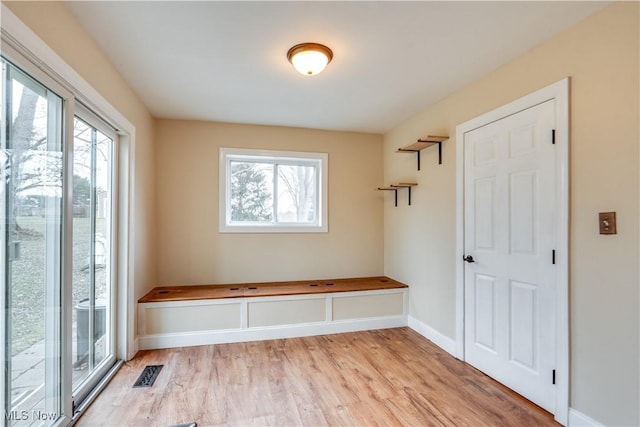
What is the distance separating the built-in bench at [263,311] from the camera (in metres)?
3.02

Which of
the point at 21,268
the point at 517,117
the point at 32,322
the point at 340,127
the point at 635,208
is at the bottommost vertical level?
the point at 32,322

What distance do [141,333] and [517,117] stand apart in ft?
12.2

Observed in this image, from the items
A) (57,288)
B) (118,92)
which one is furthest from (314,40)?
(57,288)

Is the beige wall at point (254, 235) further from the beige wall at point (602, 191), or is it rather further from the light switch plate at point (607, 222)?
the light switch plate at point (607, 222)

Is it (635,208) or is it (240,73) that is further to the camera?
(240,73)

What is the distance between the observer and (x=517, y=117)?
2195mm

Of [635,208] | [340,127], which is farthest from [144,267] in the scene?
[635,208]

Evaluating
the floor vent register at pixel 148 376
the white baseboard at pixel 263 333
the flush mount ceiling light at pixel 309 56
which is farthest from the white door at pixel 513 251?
the floor vent register at pixel 148 376

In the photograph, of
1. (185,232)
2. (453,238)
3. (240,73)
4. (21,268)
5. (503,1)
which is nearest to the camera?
(21,268)

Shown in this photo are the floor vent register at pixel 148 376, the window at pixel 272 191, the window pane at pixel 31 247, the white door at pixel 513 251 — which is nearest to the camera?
the window pane at pixel 31 247

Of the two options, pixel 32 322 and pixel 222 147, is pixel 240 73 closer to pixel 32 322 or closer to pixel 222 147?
pixel 222 147

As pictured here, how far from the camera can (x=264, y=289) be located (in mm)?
3451

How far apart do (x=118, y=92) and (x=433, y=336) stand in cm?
361

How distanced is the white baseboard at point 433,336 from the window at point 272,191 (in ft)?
5.08
